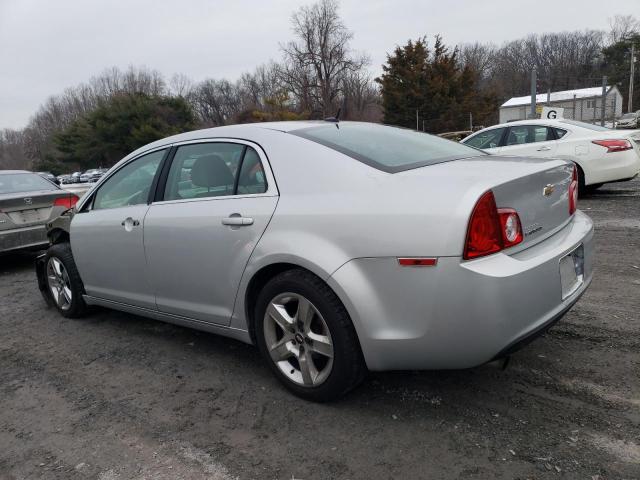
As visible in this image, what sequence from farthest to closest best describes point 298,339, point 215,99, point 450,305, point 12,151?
1. point 12,151
2. point 215,99
3. point 298,339
4. point 450,305

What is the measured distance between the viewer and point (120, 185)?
402cm

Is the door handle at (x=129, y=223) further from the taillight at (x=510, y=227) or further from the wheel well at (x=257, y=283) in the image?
the taillight at (x=510, y=227)

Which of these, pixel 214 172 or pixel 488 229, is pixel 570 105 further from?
pixel 488 229

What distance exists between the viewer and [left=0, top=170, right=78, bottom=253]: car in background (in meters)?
6.54

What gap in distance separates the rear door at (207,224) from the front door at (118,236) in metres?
0.16

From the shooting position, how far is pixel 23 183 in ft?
24.5

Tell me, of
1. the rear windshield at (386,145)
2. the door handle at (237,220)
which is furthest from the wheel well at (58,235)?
the rear windshield at (386,145)

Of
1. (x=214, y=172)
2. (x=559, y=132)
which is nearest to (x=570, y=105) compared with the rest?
(x=559, y=132)

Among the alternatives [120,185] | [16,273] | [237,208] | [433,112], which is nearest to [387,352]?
[237,208]

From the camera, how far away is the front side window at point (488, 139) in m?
9.38

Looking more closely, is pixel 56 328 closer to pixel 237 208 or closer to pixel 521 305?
pixel 237 208

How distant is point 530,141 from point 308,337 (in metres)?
7.87

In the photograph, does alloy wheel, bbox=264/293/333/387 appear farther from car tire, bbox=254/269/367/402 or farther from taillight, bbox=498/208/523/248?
taillight, bbox=498/208/523/248

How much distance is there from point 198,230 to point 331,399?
4.24ft
